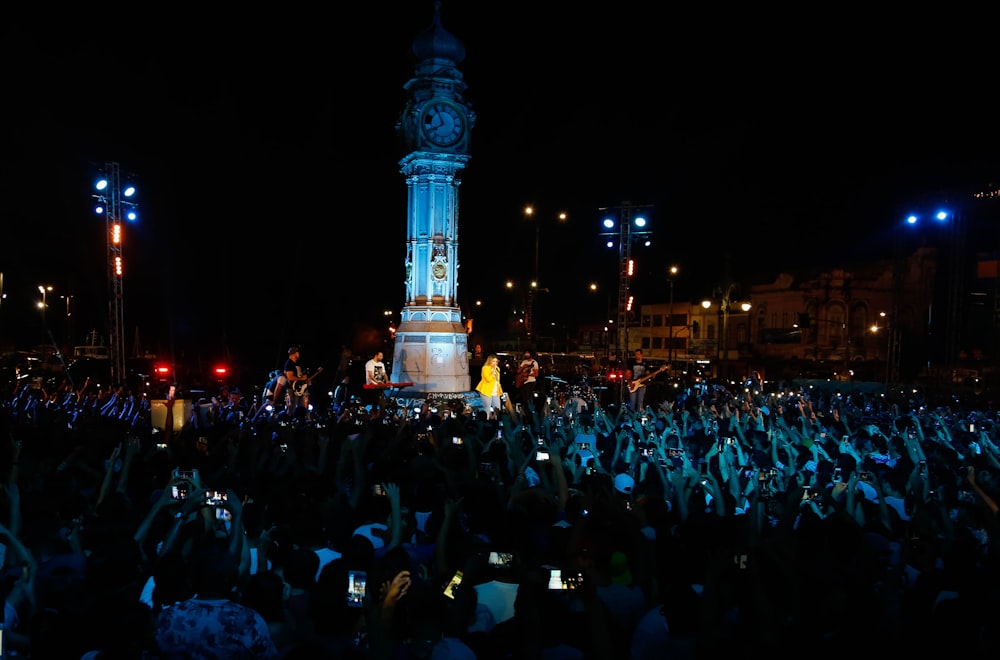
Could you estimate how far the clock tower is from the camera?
19484 millimetres

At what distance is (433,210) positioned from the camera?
1956 centimetres

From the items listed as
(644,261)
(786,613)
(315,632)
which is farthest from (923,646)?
(644,261)

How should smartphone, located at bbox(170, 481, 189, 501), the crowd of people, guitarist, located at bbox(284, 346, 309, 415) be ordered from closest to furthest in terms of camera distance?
the crowd of people < smartphone, located at bbox(170, 481, 189, 501) < guitarist, located at bbox(284, 346, 309, 415)

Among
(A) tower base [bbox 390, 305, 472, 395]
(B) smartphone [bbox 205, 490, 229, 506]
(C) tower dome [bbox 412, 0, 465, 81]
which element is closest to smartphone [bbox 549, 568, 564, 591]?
(B) smartphone [bbox 205, 490, 229, 506]

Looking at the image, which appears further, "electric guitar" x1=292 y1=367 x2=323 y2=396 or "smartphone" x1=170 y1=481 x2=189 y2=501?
"electric guitar" x1=292 y1=367 x2=323 y2=396

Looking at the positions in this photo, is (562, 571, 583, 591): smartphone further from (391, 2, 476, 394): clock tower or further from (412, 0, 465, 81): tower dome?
(412, 0, 465, 81): tower dome

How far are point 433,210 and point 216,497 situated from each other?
546 inches

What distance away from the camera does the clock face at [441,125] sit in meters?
19.5

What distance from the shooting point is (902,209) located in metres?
21.0

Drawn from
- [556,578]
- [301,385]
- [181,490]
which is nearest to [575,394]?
[301,385]

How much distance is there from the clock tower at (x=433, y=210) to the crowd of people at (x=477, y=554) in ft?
36.9

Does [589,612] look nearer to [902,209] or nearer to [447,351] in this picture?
[447,351]

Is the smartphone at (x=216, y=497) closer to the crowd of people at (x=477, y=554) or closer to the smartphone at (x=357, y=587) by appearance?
the crowd of people at (x=477, y=554)

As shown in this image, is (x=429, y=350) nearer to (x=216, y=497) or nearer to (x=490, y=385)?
(x=490, y=385)
